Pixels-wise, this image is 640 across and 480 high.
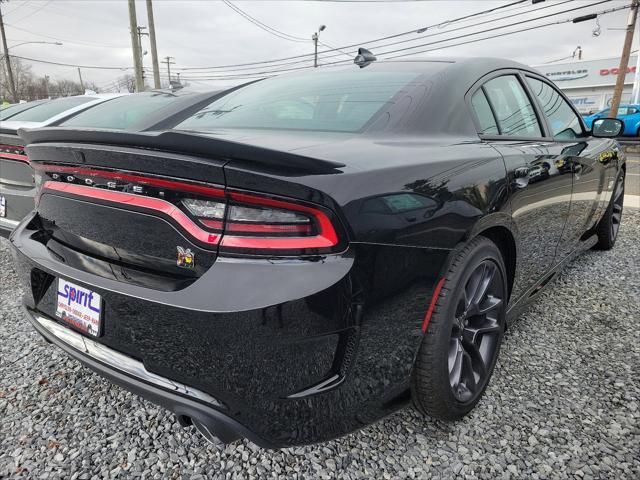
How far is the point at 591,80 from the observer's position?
3647 cm

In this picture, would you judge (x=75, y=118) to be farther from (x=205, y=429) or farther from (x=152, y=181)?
(x=205, y=429)

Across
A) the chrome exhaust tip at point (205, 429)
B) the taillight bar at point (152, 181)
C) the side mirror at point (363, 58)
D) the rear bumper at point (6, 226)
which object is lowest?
the rear bumper at point (6, 226)

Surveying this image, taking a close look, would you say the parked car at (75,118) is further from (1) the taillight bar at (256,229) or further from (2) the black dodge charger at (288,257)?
(1) the taillight bar at (256,229)

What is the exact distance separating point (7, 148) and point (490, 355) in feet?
12.6

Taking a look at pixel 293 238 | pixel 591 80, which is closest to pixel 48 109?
pixel 293 238

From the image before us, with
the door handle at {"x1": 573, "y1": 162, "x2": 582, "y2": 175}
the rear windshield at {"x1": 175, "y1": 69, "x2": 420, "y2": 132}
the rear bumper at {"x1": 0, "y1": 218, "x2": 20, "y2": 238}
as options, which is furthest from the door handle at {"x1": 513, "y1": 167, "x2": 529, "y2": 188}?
the rear bumper at {"x1": 0, "y1": 218, "x2": 20, "y2": 238}

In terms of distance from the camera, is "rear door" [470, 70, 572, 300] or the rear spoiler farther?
"rear door" [470, 70, 572, 300]

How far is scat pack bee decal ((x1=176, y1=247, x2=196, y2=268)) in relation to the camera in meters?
1.25

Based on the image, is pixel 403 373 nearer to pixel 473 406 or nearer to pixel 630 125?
pixel 473 406

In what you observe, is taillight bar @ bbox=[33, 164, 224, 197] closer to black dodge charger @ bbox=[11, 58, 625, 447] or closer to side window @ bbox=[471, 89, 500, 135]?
black dodge charger @ bbox=[11, 58, 625, 447]

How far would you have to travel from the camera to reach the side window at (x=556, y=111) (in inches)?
105

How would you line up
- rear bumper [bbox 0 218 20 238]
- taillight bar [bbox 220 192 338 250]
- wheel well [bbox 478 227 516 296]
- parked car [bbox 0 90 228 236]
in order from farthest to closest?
rear bumper [bbox 0 218 20 238] < parked car [bbox 0 90 228 236] < wheel well [bbox 478 227 516 296] < taillight bar [bbox 220 192 338 250]

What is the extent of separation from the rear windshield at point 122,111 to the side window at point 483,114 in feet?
11.3

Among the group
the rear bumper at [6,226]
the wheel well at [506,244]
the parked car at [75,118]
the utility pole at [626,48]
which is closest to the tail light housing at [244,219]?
the parked car at [75,118]
